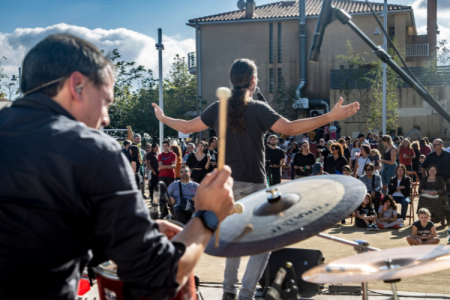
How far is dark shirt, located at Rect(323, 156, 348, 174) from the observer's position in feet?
36.7

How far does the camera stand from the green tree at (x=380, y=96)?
25.9m

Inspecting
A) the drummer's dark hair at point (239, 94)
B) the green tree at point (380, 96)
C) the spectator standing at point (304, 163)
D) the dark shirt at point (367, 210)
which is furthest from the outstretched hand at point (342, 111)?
the green tree at point (380, 96)

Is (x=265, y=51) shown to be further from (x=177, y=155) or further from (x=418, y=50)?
(x=177, y=155)

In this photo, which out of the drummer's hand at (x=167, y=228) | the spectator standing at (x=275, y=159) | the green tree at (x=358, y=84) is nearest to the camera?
the drummer's hand at (x=167, y=228)

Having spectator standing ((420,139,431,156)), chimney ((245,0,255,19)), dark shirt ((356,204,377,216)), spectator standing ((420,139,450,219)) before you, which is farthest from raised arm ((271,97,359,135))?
chimney ((245,0,255,19))

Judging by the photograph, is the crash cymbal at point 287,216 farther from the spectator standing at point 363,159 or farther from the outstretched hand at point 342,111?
the spectator standing at point 363,159

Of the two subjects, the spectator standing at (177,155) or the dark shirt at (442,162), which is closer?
the dark shirt at (442,162)

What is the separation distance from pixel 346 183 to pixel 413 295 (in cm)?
281

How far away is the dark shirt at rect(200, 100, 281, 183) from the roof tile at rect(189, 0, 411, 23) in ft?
103

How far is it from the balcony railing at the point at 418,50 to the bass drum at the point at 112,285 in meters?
34.3

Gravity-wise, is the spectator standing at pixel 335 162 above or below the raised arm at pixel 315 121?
below

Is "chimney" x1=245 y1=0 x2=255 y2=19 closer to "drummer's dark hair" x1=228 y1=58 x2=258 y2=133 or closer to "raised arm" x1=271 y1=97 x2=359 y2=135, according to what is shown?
"drummer's dark hair" x1=228 y1=58 x2=258 y2=133

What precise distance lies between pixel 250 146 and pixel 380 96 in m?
25.1

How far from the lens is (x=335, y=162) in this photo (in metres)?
11.2
